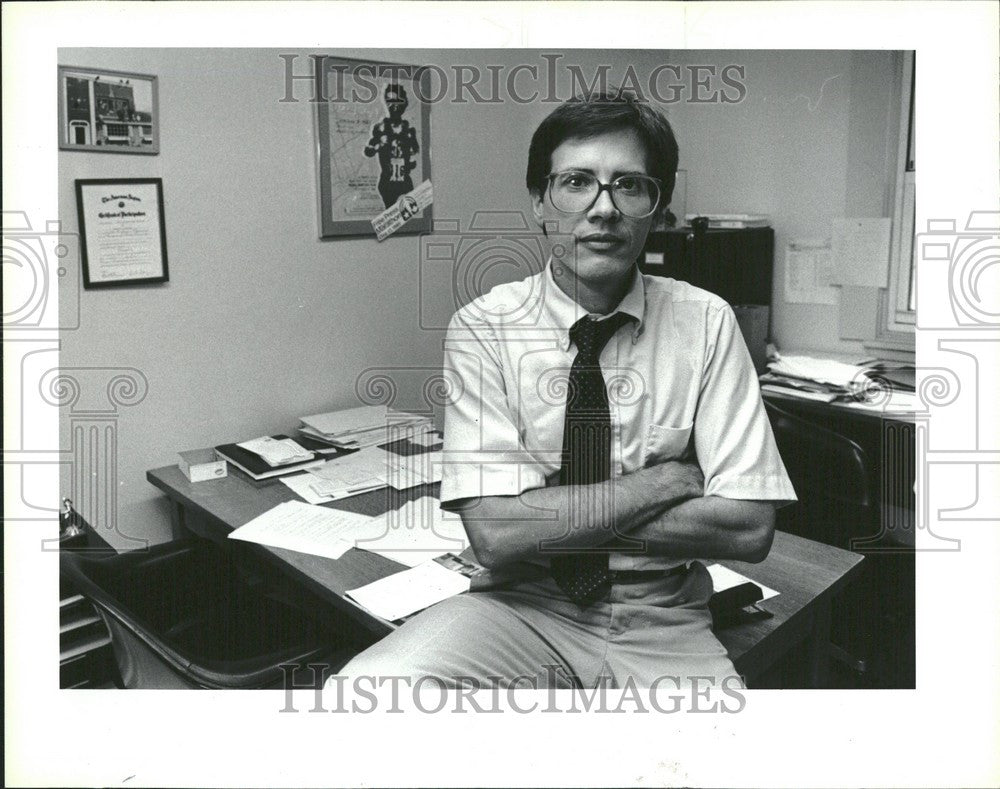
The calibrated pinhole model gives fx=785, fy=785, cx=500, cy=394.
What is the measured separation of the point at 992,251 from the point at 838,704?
78 cm

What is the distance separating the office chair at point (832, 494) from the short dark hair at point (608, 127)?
3.21 feet

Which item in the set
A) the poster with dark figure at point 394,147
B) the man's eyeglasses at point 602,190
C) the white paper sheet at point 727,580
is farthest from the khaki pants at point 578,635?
the poster with dark figure at point 394,147

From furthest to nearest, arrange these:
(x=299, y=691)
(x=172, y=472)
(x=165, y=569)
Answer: (x=172, y=472)
(x=165, y=569)
(x=299, y=691)

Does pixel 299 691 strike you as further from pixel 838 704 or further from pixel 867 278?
pixel 867 278

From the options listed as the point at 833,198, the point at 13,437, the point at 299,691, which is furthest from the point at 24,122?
the point at 833,198

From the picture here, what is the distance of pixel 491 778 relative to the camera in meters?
1.21

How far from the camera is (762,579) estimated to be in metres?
1.60

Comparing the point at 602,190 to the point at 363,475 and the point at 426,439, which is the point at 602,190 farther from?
the point at 426,439

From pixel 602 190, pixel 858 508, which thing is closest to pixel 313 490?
pixel 602 190

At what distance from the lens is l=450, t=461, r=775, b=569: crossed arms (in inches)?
52.5

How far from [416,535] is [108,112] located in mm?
1438

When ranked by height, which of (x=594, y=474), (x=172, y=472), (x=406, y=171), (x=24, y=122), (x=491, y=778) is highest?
(x=406, y=171)

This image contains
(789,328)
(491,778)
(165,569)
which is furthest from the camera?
(789,328)

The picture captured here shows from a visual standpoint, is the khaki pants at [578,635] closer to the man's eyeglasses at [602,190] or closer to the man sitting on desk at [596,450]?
the man sitting on desk at [596,450]
